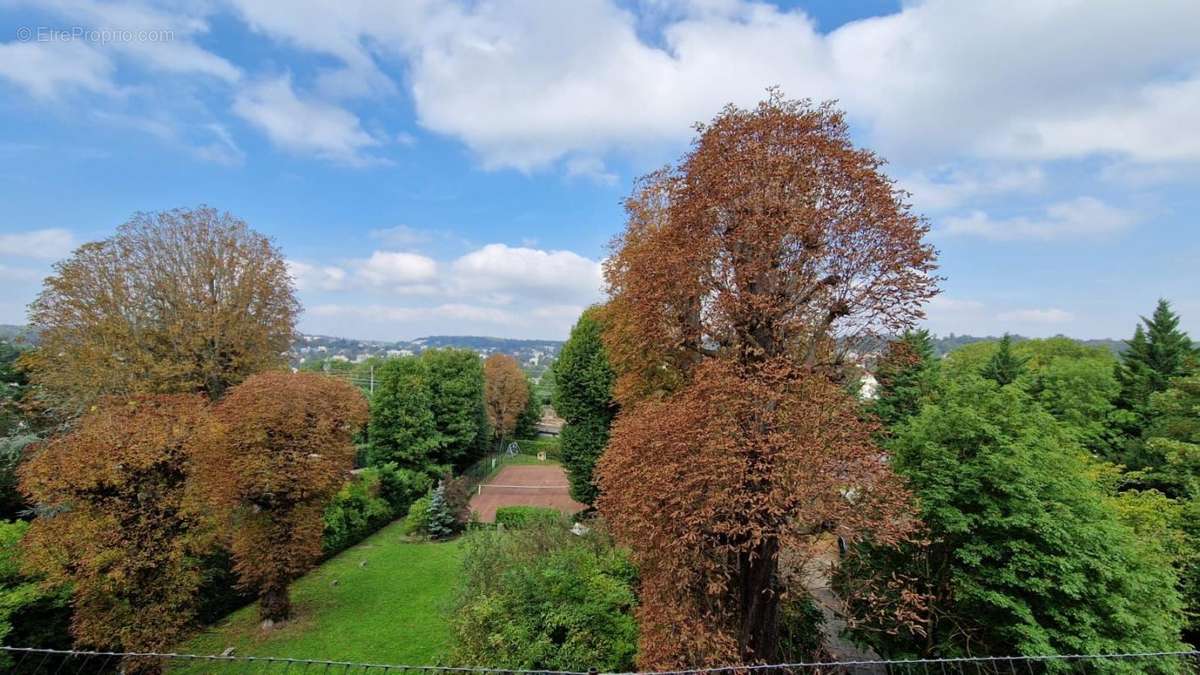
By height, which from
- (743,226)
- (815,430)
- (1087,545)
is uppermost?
(743,226)

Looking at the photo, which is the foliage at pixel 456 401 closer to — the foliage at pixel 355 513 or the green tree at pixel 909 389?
the foliage at pixel 355 513

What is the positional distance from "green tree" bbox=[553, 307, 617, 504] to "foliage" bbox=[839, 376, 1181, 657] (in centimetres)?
1103

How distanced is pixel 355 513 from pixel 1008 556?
17427mm

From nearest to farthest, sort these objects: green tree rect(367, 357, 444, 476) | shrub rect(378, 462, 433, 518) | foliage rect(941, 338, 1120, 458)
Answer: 1. foliage rect(941, 338, 1120, 458)
2. shrub rect(378, 462, 433, 518)
3. green tree rect(367, 357, 444, 476)

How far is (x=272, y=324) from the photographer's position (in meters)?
15.2

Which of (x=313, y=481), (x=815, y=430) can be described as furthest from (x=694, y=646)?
(x=313, y=481)

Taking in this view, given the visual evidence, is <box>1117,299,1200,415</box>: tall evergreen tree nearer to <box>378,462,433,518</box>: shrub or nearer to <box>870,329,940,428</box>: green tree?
<box>870,329,940,428</box>: green tree

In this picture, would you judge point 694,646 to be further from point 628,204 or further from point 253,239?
point 253,239

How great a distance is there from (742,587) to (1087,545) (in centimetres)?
469

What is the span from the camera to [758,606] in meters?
6.75

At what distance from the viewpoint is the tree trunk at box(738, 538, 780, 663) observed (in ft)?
21.6

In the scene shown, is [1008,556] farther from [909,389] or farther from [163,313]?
[163,313]

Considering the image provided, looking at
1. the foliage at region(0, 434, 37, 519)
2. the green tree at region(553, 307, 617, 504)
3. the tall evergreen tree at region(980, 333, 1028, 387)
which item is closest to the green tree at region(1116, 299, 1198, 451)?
the tall evergreen tree at region(980, 333, 1028, 387)

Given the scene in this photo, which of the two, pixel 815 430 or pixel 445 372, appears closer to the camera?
pixel 815 430
